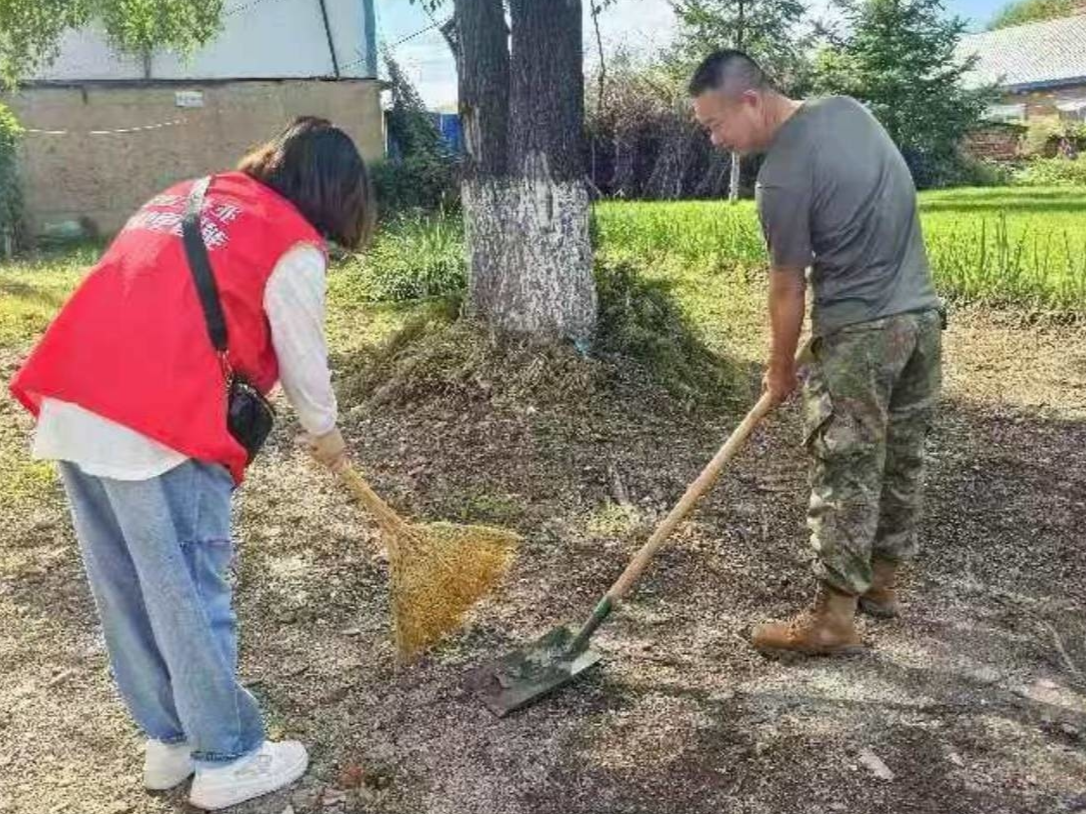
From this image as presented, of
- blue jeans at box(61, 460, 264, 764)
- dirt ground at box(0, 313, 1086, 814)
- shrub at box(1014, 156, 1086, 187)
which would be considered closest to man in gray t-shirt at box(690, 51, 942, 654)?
dirt ground at box(0, 313, 1086, 814)

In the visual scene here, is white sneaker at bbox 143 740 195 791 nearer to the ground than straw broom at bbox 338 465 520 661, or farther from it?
nearer to the ground

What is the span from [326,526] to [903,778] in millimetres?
2436

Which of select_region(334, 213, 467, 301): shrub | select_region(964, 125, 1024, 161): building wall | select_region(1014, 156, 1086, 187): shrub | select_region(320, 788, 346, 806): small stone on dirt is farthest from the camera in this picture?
select_region(964, 125, 1024, 161): building wall

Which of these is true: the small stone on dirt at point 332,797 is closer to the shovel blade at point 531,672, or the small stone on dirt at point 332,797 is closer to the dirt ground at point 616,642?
the dirt ground at point 616,642

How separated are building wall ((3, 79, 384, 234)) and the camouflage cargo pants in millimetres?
14480

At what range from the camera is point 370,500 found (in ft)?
9.25

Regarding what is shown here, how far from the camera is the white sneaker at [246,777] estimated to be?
101 inches

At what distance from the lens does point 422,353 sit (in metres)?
5.53

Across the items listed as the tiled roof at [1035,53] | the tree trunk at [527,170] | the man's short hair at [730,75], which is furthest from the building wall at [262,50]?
the tiled roof at [1035,53]

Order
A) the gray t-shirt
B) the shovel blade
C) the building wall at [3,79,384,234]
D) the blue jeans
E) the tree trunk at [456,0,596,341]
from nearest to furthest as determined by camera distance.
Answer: the blue jeans, the gray t-shirt, the shovel blade, the tree trunk at [456,0,596,341], the building wall at [3,79,384,234]

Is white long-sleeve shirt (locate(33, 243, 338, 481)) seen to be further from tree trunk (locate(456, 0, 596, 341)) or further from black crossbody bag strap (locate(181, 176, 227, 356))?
tree trunk (locate(456, 0, 596, 341))

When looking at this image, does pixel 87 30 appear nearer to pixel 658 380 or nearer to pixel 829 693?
pixel 658 380

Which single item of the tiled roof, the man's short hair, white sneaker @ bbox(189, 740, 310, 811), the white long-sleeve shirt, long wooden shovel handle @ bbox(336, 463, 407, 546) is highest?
the tiled roof

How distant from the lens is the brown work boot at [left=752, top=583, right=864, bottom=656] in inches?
124
